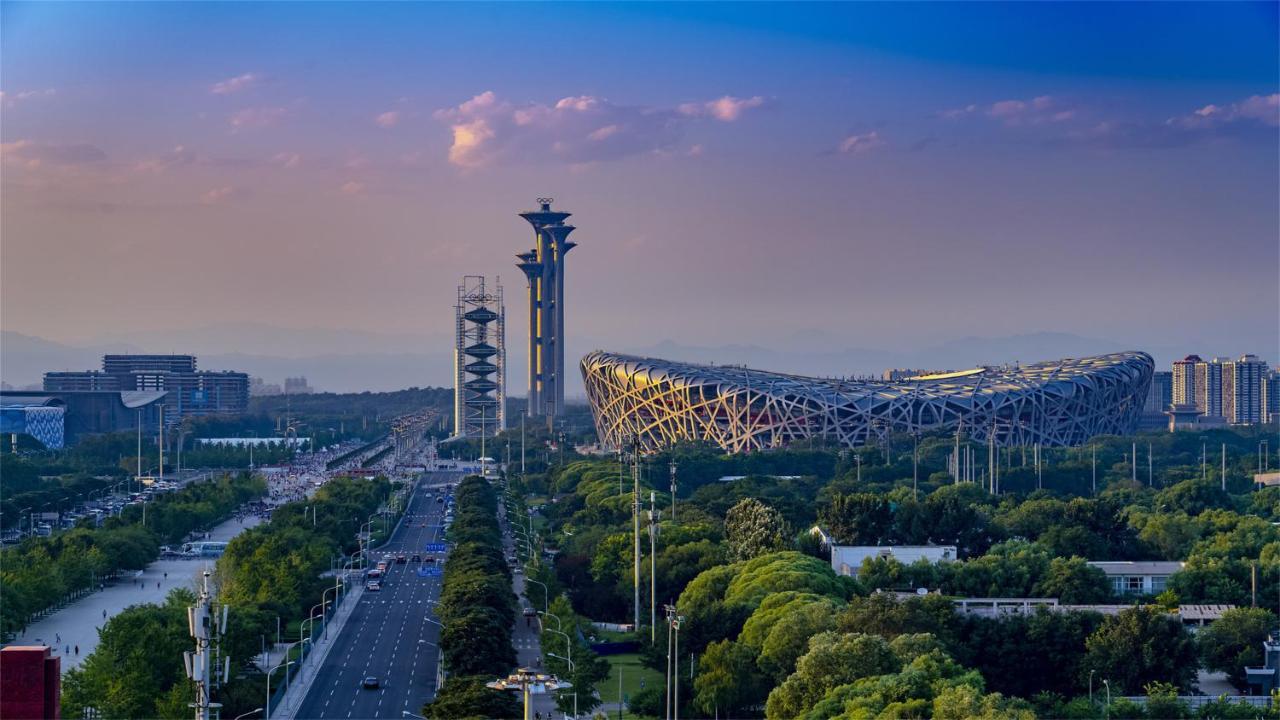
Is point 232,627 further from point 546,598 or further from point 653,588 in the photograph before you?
point 653,588

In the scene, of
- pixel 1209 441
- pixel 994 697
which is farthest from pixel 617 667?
pixel 1209 441

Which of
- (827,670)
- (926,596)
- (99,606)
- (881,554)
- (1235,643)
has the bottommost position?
(99,606)

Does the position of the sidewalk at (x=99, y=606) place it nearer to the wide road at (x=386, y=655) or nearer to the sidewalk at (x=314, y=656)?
the sidewalk at (x=314, y=656)

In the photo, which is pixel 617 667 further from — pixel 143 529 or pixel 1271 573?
pixel 143 529

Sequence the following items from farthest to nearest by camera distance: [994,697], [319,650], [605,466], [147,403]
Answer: [147,403]
[605,466]
[319,650]
[994,697]

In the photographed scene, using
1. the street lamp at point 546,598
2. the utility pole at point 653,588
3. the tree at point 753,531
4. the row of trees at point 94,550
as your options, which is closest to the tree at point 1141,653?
the utility pole at point 653,588

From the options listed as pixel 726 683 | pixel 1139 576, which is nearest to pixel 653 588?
pixel 726 683
